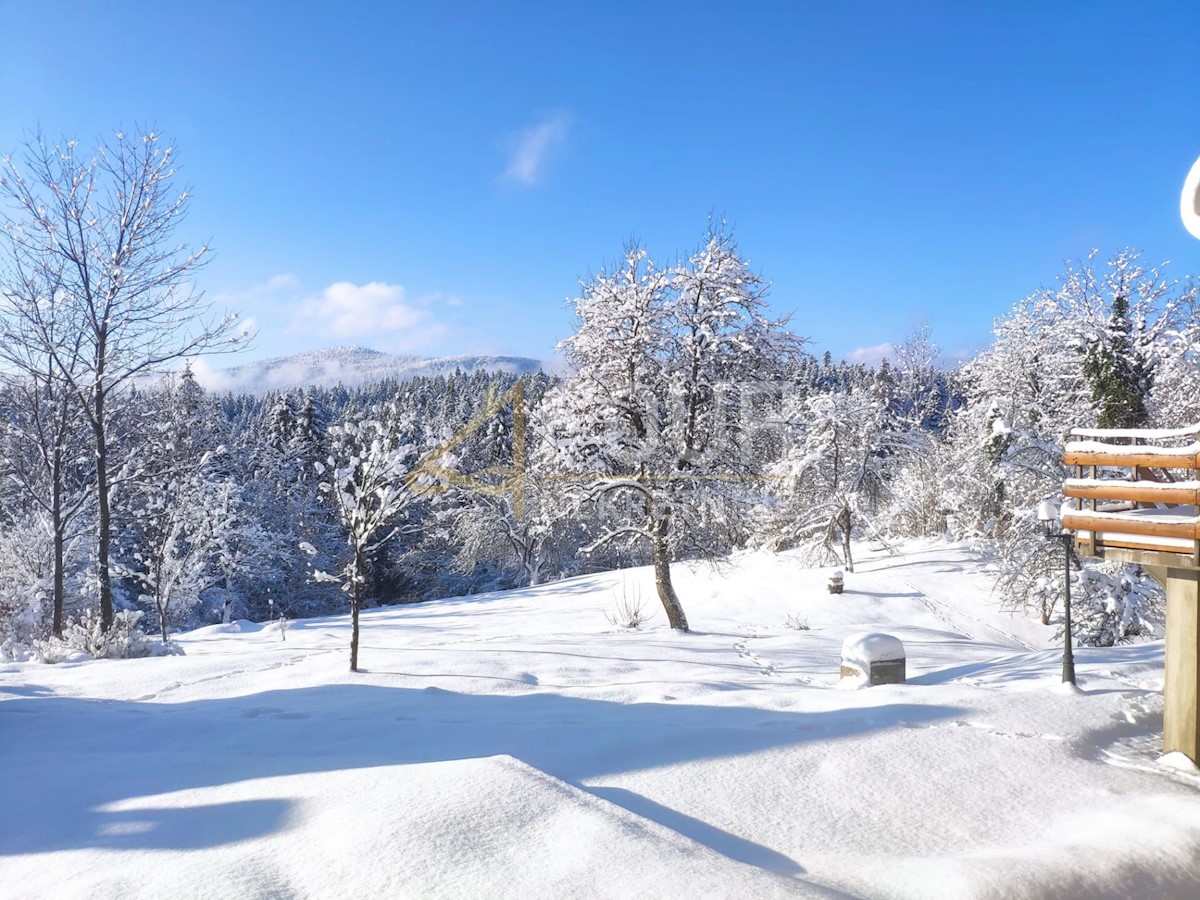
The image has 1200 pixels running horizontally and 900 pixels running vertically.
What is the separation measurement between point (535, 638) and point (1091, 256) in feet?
77.9

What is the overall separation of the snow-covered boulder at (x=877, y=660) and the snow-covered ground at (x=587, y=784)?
65cm

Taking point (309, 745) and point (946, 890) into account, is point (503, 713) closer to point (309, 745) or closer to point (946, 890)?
point (309, 745)

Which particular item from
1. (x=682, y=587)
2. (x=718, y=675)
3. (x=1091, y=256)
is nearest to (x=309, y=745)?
(x=718, y=675)

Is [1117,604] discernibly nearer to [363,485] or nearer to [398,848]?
[363,485]

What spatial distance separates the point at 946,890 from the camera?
335 centimetres

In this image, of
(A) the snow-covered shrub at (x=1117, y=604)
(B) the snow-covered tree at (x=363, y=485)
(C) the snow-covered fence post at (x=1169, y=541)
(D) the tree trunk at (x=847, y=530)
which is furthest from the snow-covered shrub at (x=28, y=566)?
(A) the snow-covered shrub at (x=1117, y=604)

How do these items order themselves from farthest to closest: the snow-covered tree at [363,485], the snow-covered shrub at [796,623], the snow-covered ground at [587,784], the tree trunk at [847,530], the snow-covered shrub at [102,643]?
the tree trunk at [847,530] → the snow-covered shrub at [796,623] → the snow-covered shrub at [102,643] → the snow-covered tree at [363,485] → the snow-covered ground at [587,784]

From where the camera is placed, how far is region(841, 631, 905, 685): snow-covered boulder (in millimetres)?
8023

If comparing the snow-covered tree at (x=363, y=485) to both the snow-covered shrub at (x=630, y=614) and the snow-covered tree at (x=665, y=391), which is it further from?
the snow-covered shrub at (x=630, y=614)

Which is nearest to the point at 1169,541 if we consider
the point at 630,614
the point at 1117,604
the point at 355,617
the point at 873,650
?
the point at 873,650

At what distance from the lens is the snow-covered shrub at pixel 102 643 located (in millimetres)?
11328

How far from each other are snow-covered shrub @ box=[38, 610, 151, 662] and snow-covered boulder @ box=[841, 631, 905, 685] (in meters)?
11.6

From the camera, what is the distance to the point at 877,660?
8031 millimetres

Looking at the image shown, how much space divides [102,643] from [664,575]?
10.2 meters
